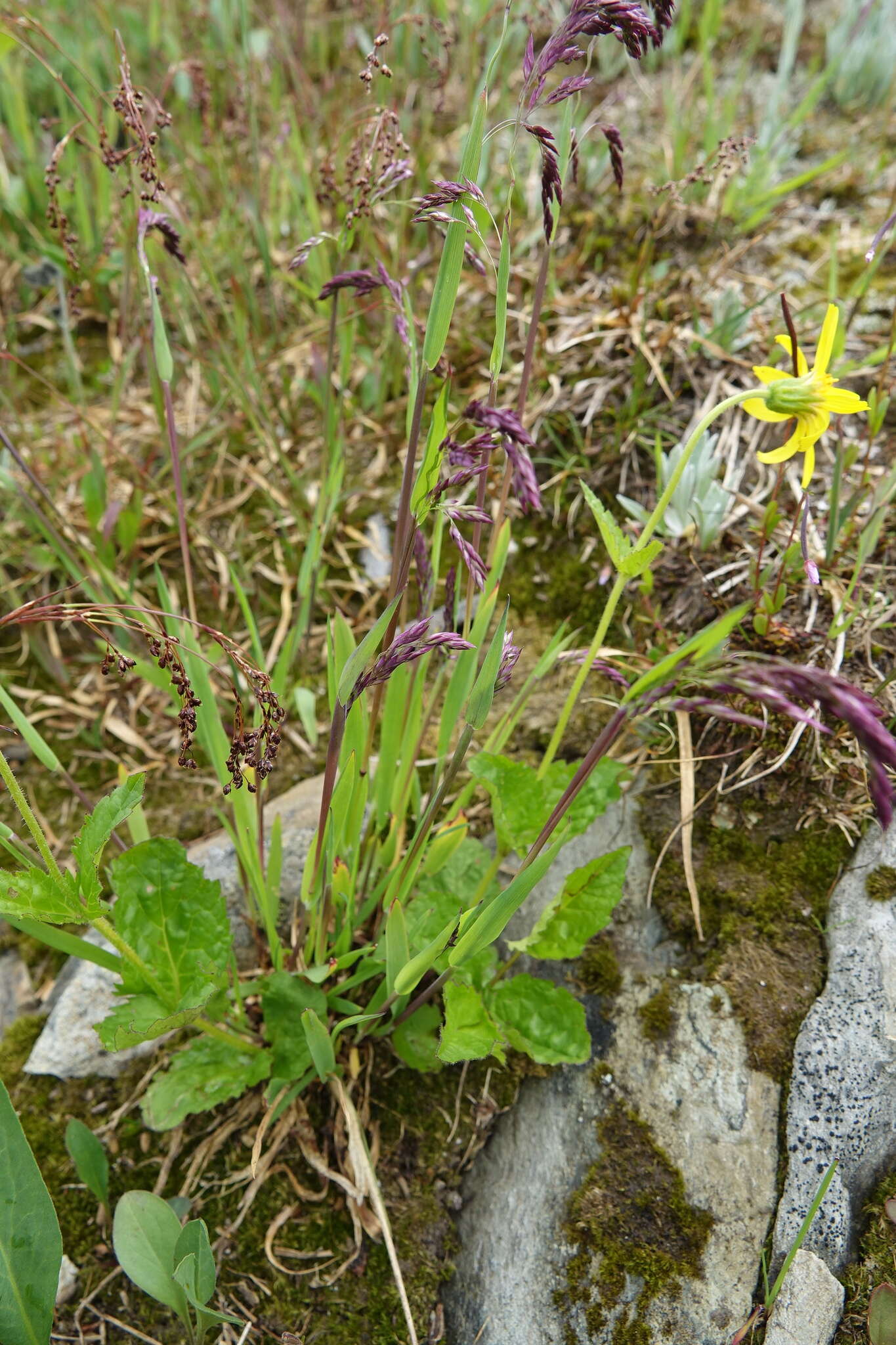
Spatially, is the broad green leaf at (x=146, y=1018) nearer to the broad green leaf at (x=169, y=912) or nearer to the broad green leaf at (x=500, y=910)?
the broad green leaf at (x=169, y=912)

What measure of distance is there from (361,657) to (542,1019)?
2.82 ft

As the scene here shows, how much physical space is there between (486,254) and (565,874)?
1268 mm

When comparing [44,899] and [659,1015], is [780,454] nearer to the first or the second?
[659,1015]

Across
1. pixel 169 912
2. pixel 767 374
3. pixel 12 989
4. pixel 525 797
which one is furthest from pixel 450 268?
pixel 12 989

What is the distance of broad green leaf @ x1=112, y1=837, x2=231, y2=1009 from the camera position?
1.54 meters

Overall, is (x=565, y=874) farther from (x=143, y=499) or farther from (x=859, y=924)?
(x=143, y=499)

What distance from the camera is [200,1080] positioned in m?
1.58

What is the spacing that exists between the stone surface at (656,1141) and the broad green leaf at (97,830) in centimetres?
94

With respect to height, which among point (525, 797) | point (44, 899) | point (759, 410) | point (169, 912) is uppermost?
point (759, 410)

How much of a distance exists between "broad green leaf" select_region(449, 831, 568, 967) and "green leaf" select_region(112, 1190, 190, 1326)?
0.67m

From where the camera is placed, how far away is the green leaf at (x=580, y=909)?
5.15 ft

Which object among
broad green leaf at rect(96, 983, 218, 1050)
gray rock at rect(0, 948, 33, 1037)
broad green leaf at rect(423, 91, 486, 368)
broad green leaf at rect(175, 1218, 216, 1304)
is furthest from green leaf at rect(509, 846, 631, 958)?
gray rock at rect(0, 948, 33, 1037)

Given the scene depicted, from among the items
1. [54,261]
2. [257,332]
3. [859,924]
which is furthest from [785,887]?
[54,261]

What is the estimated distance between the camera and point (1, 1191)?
4.37 feet
